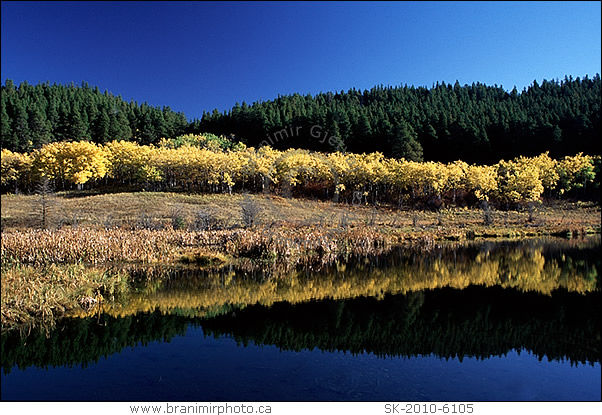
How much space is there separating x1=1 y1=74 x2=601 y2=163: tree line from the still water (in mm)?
77443

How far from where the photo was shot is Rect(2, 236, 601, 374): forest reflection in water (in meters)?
11.7

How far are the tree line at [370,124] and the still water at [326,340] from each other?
77443mm

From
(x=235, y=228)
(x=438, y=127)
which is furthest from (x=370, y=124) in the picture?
(x=235, y=228)

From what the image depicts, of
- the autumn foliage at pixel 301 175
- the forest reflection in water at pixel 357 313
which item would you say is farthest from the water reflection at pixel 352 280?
the autumn foliage at pixel 301 175

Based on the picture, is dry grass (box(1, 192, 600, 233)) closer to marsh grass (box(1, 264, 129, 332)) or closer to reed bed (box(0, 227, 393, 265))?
reed bed (box(0, 227, 393, 265))

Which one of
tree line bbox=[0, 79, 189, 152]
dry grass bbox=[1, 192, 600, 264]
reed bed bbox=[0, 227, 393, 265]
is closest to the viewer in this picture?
reed bed bbox=[0, 227, 393, 265]

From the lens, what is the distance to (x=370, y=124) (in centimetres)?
10900

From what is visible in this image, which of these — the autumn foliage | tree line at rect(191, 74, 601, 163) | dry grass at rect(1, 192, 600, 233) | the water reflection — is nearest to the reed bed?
the water reflection

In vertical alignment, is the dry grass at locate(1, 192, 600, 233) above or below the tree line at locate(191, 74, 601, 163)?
below

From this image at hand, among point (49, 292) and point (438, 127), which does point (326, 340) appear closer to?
point (49, 292)

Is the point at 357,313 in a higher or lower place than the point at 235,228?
lower

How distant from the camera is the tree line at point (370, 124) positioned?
9888cm

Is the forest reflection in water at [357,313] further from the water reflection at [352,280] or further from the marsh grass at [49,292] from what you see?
the marsh grass at [49,292]

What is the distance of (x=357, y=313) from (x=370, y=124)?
97.6 m
